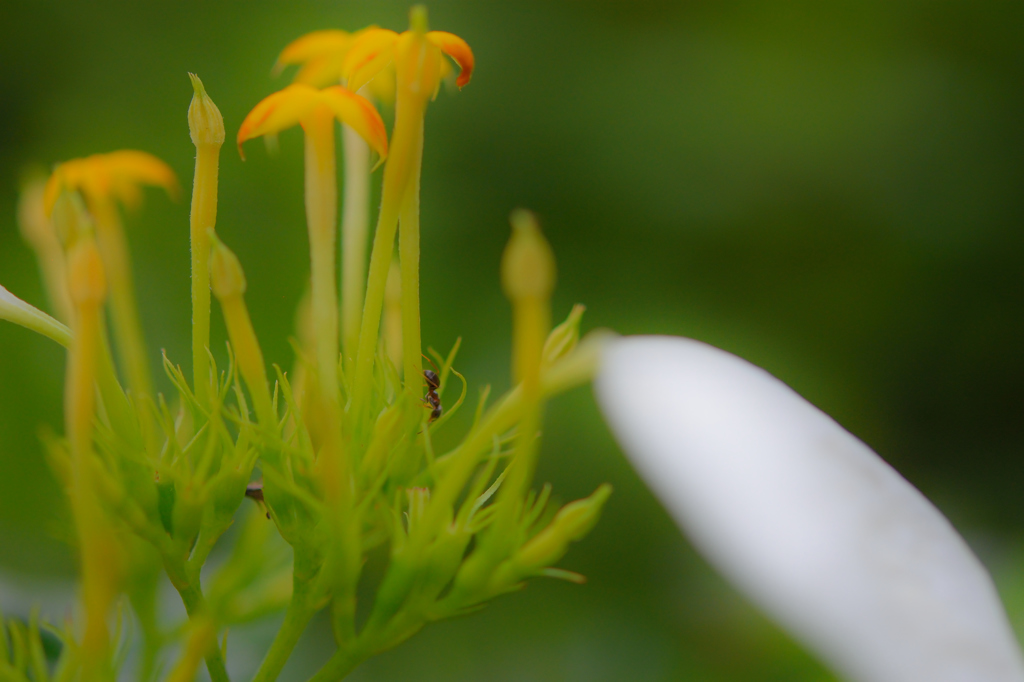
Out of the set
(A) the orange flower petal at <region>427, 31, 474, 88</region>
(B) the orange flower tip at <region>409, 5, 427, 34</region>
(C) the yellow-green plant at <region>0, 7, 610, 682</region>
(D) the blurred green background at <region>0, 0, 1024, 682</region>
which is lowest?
(C) the yellow-green plant at <region>0, 7, 610, 682</region>

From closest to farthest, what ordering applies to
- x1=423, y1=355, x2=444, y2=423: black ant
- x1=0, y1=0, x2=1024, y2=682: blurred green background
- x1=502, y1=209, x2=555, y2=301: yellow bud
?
x1=502, y1=209, x2=555, y2=301: yellow bud
x1=423, y1=355, x2=444, y2=423: black ant
x1=0, y1=0, x2=1024, y2=682: blurred green background

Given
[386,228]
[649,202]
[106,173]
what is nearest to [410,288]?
[386,228]

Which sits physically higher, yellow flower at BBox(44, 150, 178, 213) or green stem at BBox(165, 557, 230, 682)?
yellow flower at BBox(44, 150, 178, 213)

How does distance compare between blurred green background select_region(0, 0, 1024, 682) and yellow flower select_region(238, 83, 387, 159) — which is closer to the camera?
yellow flower select_region(238, 83, 387, 159)

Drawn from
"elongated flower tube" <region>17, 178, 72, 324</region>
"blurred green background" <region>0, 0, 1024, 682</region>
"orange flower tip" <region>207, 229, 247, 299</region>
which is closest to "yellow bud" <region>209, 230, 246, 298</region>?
"orange flower tip" <region>207, 229, 247, 299</region>

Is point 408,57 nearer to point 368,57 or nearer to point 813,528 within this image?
point 368,57

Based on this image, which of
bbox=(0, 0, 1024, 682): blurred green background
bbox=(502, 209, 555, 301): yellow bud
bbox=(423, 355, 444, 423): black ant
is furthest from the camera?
bbox=(0, 0, 1024, 682): blurred green background

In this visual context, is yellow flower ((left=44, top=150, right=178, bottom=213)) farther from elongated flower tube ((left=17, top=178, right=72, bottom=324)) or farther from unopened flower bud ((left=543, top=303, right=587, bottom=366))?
unopened flower bud ((left=543, top=303, right=587, bottom=366))

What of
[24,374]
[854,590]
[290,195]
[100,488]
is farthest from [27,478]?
[854,590]
